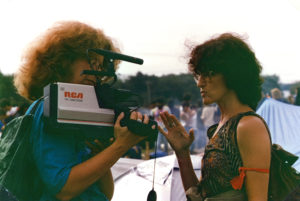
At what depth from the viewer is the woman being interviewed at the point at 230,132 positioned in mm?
1242

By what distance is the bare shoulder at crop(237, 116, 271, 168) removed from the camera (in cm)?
123

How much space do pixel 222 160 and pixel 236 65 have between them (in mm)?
465

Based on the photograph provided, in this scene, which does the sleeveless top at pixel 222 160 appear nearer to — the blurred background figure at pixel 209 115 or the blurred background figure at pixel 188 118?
the blurred background figure at pixel 209 115

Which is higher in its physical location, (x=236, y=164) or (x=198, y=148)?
(x=236, y=164)

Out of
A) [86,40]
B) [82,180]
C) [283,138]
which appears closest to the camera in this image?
[82,180]

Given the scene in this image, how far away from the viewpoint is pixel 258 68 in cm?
150

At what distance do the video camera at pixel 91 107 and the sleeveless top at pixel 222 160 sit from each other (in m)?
0.37

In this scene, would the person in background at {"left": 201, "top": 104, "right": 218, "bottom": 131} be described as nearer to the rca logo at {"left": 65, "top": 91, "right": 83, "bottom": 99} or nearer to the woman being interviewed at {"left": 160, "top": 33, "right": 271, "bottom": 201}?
the woman being interviewed at {"left": 160, "top": 33, "right": 271, "bottom": 201}

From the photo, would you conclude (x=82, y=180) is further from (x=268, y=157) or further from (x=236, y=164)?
(x=268, y=157)

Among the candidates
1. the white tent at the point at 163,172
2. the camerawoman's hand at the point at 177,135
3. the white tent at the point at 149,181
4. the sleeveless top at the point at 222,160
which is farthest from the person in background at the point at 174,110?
the sleeveless top at the point at 222,160

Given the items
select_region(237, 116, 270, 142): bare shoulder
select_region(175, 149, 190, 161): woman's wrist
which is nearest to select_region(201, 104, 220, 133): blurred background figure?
select_region(175, 149, 190, 161): woman's wrist

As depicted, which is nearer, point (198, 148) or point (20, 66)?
point (20, 66)

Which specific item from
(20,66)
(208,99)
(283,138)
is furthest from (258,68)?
(283,138)

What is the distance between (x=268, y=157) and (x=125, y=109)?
0.64m
